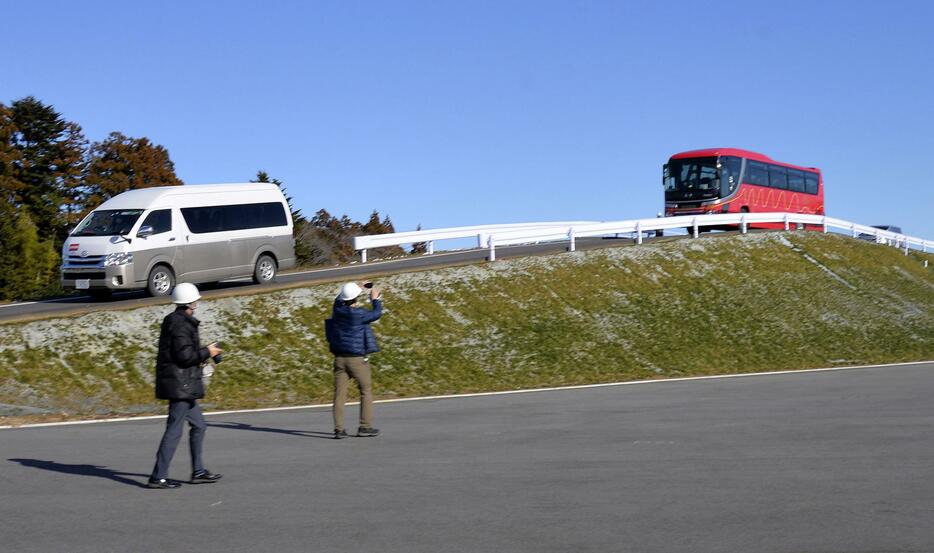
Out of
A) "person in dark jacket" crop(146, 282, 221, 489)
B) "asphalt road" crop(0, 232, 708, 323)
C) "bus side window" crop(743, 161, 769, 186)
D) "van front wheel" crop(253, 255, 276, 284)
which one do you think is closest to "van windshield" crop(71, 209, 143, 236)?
"asphalt road" crop(0, 232, 708, 323)

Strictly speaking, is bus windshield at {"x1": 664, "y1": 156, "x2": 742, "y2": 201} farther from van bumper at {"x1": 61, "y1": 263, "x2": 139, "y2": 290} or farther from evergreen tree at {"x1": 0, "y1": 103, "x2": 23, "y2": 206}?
evergreen tree at {"x1": 0, "y1": 103, "x2": 23, "y2": 206}

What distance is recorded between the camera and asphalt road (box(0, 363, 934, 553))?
7215 millimetres

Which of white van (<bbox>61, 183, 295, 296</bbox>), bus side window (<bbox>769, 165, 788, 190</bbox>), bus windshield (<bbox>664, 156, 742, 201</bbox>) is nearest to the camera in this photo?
white van (<bbox>61, 183, 295, 296</bbox>)

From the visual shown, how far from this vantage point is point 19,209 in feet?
193

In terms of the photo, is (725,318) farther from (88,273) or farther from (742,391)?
(88,273)

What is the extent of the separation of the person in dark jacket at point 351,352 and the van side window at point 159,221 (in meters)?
11.7

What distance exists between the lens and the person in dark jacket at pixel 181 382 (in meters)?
9.40

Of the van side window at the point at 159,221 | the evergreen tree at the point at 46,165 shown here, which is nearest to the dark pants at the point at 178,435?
the van side window at the point at 159,221

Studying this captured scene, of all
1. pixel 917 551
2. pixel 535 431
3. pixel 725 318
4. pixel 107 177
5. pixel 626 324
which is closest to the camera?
pixel 917 551

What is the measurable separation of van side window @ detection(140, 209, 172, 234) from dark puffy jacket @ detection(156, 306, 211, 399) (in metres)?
14.1

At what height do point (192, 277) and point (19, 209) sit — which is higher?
point (19, 209)

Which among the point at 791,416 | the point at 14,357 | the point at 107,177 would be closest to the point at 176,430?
the point at 791,416

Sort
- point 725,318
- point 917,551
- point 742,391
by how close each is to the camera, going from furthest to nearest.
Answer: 1. point 725,318
2. point 742,391
3. point 917,551

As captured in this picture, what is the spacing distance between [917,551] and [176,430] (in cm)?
632
